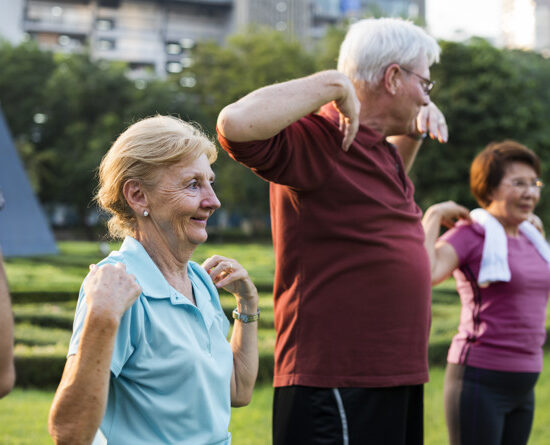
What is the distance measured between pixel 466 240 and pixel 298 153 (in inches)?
57.9

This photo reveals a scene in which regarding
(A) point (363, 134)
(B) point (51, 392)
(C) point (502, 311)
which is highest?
(A) point (363, 134)

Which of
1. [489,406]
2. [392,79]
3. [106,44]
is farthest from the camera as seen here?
[106,44]

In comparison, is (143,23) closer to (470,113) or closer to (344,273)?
(470,113)

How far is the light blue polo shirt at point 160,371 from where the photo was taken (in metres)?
1.70

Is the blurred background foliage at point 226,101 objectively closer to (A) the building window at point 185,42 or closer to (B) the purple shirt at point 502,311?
(A) the building window at point 185,42

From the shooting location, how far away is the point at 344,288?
231 cm

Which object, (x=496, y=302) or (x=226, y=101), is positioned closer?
(x=496, y=302)

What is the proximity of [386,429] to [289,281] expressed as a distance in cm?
56

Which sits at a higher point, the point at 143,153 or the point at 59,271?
the point at 143,153

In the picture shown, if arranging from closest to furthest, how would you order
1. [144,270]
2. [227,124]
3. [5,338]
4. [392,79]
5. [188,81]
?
[5,338] → [144,270] → [227,124] → [392,79] → [188,81]

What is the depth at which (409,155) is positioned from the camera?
10.2 feet

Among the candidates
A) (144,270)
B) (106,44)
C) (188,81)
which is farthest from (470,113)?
(106,44)

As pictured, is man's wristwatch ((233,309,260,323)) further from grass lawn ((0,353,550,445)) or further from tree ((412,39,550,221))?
tree ((412,39,550,221))

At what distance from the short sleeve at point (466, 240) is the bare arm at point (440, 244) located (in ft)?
0.09
